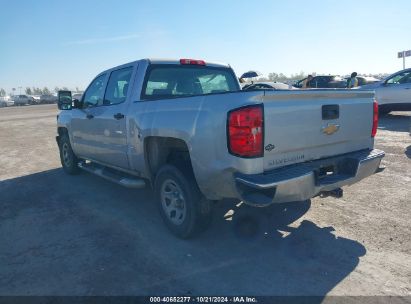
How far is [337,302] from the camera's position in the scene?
268 cm

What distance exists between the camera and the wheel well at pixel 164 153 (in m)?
3.97

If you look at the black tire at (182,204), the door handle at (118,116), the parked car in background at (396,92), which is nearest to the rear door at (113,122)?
the door handle at (118,116)

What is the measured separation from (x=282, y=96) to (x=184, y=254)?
1857 millimetres

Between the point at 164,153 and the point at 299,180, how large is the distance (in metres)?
1.79

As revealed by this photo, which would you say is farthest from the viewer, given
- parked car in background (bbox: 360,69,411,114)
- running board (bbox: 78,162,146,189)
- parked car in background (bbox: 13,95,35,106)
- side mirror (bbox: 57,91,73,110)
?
parked car in background (bbox: 13,95,35,106)

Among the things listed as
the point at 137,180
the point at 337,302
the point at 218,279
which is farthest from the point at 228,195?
the point at 137,180

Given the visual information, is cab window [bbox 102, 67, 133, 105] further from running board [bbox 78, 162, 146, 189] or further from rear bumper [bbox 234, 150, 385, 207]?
rear bumper [bbox 234, 150, 385, 207]

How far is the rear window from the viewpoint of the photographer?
4.59 metres

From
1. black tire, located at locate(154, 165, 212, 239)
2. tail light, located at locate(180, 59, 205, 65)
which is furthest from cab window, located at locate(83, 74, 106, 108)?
black tire, located at locate(154, 165, 212, 239)

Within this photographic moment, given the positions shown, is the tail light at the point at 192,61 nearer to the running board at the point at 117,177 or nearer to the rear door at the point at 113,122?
the rear door at the point at 113,122

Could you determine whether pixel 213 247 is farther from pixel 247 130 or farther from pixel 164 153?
pixel 247 130

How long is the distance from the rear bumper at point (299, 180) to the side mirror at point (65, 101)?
4.43 metres

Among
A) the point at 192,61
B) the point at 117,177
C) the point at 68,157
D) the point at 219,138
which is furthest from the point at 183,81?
the point at 68,157

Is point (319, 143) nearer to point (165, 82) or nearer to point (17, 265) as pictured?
point (165, 82)
